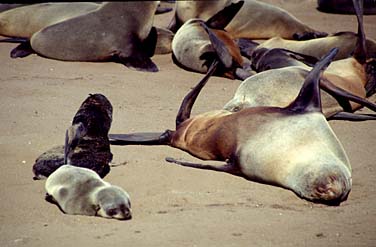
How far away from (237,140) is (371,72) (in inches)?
82.1

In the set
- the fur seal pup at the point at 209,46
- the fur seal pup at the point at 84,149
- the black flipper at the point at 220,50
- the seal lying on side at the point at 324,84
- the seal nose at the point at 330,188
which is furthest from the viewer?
the fur seal pup at the point at 209,46

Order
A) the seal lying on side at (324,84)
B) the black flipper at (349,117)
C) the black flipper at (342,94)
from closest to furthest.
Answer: the black flipper at (342,94)
the seal lying on side at (324,84)
the black flipper at (349,117)

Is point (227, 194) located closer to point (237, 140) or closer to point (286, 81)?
point (237, 140)

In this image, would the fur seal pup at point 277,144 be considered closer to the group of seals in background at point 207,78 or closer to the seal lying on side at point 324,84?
the group of seals in background at point 207,78

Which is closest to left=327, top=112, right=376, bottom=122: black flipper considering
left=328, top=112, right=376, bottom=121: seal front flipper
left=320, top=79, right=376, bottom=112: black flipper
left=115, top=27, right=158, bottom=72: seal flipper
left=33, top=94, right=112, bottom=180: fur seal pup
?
left=328, top=112, right=376, bottom=121: seal front flipper

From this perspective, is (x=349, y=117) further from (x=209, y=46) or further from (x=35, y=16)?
(x=35, y=16)

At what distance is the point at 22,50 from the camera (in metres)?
8.32

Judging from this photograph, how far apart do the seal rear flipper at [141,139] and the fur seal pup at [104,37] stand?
2.42 metres

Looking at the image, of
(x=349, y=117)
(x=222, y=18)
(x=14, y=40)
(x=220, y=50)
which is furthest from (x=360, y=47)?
(x=14, y=40)

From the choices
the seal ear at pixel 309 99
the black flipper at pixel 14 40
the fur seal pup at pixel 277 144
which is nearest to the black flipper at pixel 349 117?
the fur seal pup at pixel 277 144

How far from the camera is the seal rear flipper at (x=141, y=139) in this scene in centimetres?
541

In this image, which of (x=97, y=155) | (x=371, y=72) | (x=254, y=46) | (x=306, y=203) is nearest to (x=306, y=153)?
(x=306, y=203)

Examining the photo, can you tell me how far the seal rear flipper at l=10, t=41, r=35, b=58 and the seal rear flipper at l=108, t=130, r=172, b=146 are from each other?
299 cm

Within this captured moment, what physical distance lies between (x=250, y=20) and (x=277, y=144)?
175 inches
